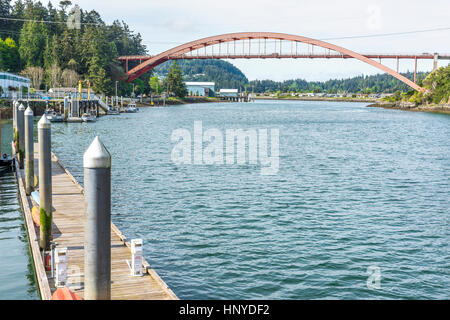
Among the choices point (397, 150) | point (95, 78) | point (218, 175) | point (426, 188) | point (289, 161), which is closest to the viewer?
point (426, 188)

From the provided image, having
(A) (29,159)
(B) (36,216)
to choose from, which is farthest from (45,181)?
(A) (29,159)

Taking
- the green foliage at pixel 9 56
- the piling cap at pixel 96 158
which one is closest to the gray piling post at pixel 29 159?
the piling cap at pixel 96 158

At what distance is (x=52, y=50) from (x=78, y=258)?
99478 mm

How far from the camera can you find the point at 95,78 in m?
103

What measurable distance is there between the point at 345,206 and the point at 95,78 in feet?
297

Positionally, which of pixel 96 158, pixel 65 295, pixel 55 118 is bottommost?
pixel 65 295

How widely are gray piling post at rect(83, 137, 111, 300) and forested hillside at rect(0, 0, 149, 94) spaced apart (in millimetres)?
93930

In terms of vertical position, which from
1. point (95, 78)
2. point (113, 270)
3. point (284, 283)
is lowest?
point (284, 283)

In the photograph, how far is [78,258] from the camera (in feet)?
38.8

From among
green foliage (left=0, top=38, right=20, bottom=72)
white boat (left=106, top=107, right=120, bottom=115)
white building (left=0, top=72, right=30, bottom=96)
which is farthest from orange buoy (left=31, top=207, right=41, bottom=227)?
green foliage (left=0, top=38, right=20, bottom=72)

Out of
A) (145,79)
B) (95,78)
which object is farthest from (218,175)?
(145,79)

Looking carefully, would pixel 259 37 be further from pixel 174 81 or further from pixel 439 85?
pixel 174 81

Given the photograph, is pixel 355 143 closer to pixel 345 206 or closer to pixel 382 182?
pixel 382 182

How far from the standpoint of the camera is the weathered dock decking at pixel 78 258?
387 inches
